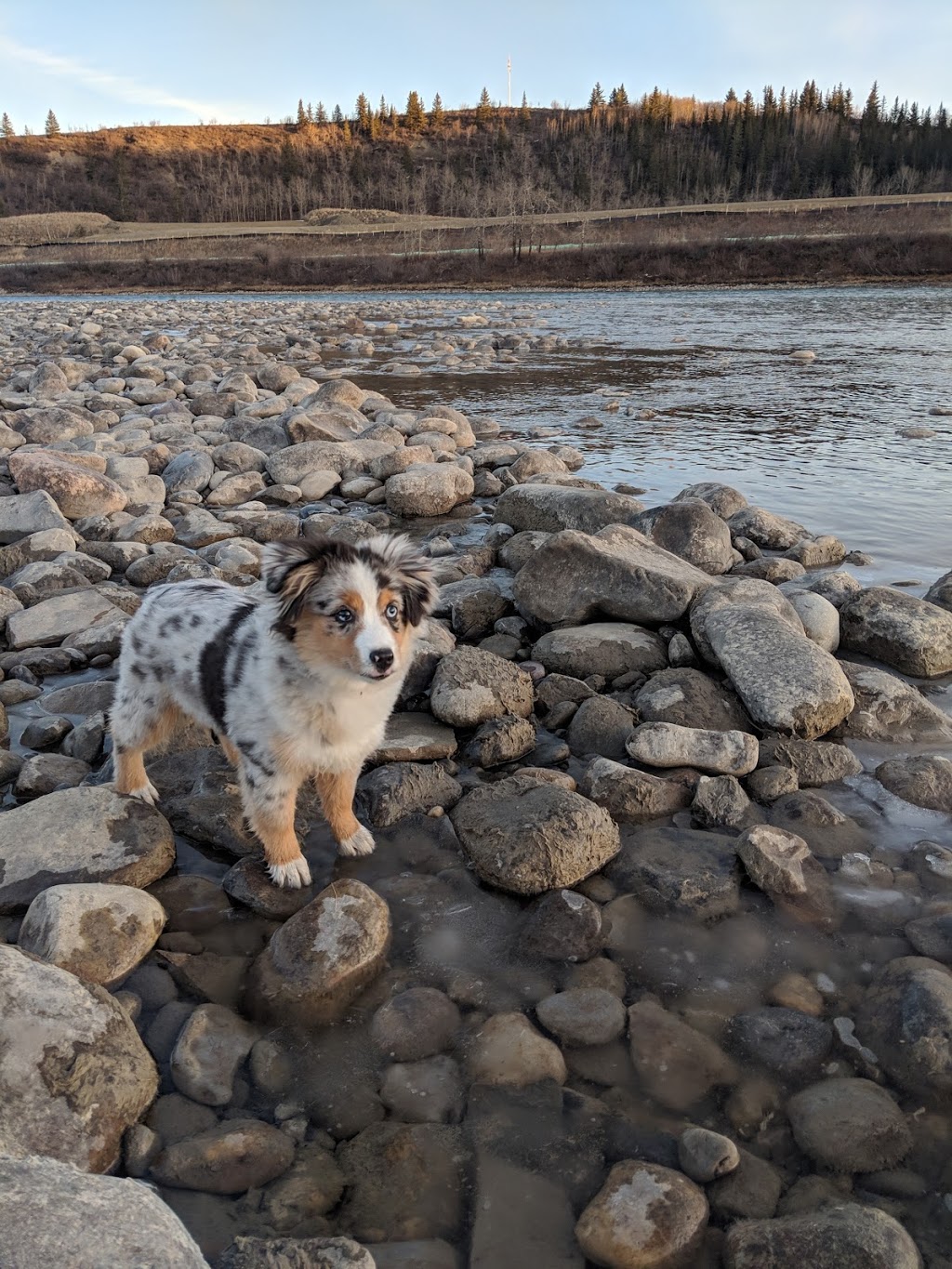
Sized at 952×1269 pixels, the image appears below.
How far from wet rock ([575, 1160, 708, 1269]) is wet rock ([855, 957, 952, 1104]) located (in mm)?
967

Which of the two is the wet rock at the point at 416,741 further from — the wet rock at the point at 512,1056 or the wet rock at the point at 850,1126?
the wet rock at the point at 850,1126

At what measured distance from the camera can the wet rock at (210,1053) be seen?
297 centimetres

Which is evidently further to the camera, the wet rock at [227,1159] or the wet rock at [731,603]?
the wet rock at [731,603]

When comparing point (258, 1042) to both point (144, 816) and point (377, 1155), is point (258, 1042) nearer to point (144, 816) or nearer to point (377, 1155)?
point (377, 1155)

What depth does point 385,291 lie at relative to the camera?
185 feet

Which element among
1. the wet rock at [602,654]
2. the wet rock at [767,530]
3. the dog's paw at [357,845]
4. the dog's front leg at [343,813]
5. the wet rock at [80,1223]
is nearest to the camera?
the wet rock at [80,1223]

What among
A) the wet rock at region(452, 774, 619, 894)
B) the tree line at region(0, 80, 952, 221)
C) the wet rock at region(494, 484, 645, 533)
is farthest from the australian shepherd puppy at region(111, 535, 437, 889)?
the tree line at region(0, 80, 952, 221)

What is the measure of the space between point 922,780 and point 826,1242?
284cm

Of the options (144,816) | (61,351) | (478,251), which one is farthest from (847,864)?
(478,251)

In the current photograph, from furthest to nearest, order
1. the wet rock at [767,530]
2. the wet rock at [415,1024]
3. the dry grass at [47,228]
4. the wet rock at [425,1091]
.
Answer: the dry grass at [47,228], the wet rock at [767,530], the wet rock at [415,1024], the wet rock at [425,1091]

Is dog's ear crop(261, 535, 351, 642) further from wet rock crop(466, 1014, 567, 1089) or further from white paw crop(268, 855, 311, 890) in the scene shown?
wet rock crop(466, 1014, 567, 1089)

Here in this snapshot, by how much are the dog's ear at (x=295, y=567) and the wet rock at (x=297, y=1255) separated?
2.25 meters

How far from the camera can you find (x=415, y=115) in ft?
556

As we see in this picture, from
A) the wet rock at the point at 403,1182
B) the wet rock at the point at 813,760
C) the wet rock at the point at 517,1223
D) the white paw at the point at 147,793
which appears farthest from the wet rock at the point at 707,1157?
the white paw at the point at 147,793
